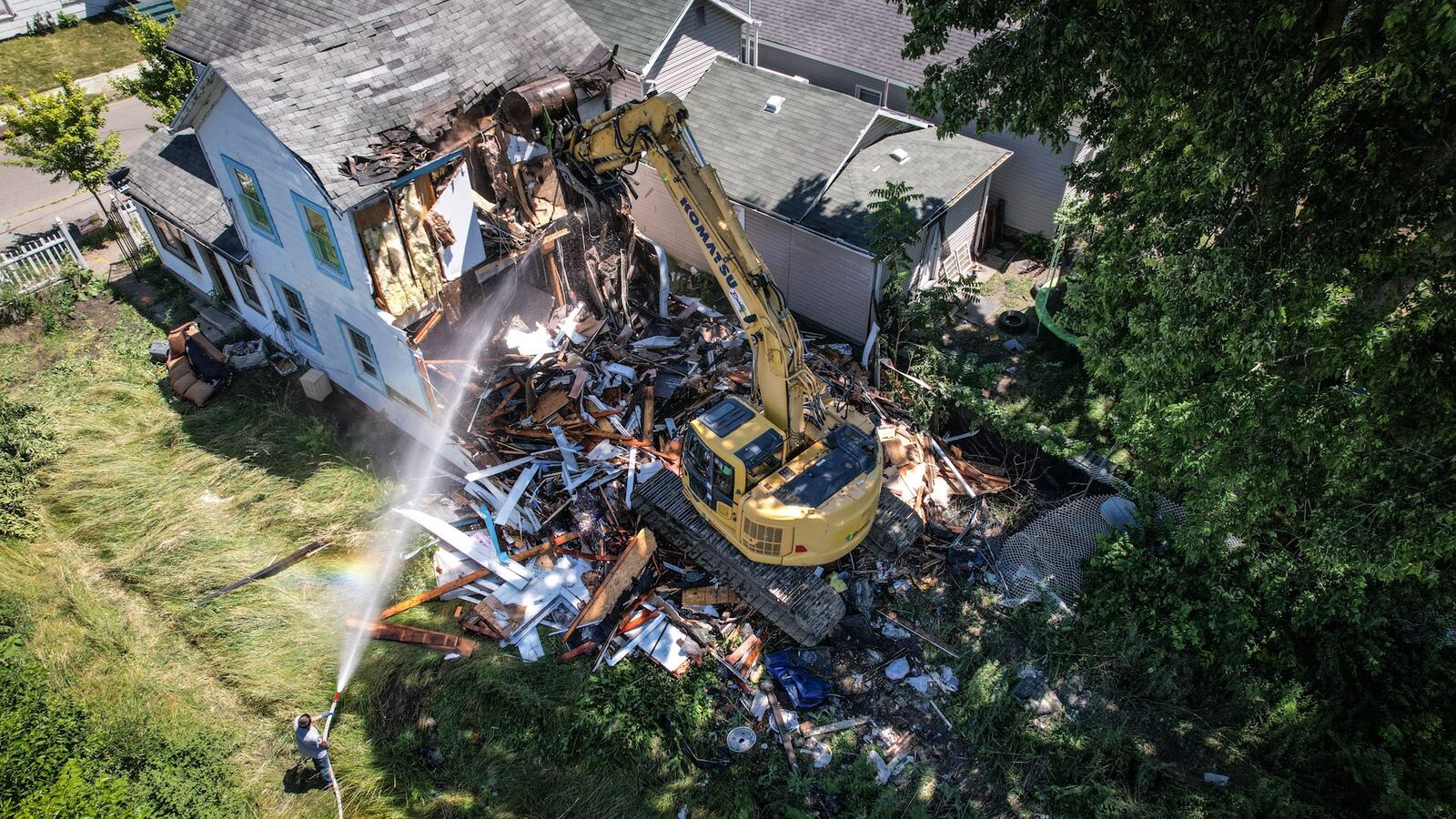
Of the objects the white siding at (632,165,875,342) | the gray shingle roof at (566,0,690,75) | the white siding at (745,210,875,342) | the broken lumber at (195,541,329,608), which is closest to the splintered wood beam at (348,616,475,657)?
the broken lumber at (195,541,329,608)

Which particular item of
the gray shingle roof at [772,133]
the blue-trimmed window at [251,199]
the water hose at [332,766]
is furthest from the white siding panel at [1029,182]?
the water hose at [332,766]

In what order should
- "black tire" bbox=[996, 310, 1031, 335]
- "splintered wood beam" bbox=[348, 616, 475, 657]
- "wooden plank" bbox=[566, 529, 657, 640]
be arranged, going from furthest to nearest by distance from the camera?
"black tire" bbox=[996, 310, 1031, 335] < "wooden plank" bbox=[566, 529, 657, 640] < "splintered wood beam" bbox=[348, 616, 475, 657]

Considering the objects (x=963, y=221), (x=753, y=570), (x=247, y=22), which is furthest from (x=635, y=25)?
(x=753, y=570)

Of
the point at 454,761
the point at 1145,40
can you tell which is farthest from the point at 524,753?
the point at 1145,40

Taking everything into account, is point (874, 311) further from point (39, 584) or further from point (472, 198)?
point (39, 584)

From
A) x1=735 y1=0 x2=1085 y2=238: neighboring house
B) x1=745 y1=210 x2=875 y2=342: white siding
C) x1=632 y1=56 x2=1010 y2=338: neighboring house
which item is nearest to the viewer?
x1=745 y1=210 x2=875 y2=342: white siding

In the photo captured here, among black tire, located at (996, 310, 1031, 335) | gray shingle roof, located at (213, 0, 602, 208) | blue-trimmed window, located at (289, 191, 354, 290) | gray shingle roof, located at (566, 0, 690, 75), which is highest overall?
gray shingle roof, located at (213, 0, 602, 208)

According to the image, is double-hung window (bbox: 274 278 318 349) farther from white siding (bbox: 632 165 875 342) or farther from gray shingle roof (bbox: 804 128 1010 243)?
gray shingle roof (bbox: 804 128 1010 243)

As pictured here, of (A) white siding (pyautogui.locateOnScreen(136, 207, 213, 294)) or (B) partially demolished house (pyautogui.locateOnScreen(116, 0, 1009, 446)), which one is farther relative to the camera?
(A) white siding (pyautogui.locateOnScreen(136, 207, 213, 294))
